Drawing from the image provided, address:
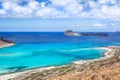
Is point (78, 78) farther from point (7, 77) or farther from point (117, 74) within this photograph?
point (7, 77)

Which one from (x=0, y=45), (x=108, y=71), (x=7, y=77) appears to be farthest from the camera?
(x=0, y=45)

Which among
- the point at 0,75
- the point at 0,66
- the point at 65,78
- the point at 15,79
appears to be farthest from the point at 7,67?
the point at 65,78

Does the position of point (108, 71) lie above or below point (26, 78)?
above

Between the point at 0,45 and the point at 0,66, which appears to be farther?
the point at 0,45

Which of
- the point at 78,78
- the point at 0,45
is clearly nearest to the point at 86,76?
the point at 78,78

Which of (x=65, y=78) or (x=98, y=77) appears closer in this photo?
(x=98, y=77)

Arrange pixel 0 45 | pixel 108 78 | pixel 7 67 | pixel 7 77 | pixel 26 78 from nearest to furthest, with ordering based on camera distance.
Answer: pixel 108 78 < pixel 26 78 < pixel 7 77 < pixel 7 67 < pixel 0 45

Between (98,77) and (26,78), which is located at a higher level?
(98,77)

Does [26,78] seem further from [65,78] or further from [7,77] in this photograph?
[65,78]

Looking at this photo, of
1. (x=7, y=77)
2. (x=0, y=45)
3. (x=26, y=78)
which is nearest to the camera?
(x=26, y=78)
